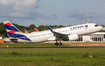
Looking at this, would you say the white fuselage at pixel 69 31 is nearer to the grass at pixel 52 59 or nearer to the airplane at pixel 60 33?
the airplane at pixel 60 33

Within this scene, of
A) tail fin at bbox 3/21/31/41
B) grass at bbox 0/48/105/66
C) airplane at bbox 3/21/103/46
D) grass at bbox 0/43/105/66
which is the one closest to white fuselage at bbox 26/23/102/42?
airplane at bbox 3/21/103/46

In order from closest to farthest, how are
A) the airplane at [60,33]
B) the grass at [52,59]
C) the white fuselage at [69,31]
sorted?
the grass at [52,59] → the airplane at [60,33] → the white fuselage at [69,31]

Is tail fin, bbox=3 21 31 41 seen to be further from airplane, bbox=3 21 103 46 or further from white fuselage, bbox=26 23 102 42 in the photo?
white fuselage, bbox=26 23 102 42

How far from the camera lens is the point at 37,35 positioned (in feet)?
150

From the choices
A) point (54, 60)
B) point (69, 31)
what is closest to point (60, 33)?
point (69, 31)

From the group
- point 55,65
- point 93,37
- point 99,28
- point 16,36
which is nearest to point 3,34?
point 93,37

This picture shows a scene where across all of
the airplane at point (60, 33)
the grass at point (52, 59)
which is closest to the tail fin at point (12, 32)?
the airplane at point (60, 33)

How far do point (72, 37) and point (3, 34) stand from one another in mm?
82989

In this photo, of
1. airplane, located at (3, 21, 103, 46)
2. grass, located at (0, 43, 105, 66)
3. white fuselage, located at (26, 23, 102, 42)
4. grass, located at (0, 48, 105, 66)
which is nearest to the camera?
grass, located at (0, 48, 105, 66)

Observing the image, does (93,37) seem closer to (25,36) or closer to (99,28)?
(99,28)

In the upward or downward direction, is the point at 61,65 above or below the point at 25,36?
below

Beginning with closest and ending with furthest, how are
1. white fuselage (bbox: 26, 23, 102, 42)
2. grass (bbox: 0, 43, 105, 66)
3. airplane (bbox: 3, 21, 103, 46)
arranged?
1. grass (bbox: 0, 43, 105, 66)
2. airplane (bbox: 3, 21, 103, 46)
3. white fuselage (bbox: 26, 23, 102, 42)

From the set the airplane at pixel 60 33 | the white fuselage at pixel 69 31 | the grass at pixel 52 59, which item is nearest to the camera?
the grass at pixel 52 59

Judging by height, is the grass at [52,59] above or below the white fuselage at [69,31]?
below
